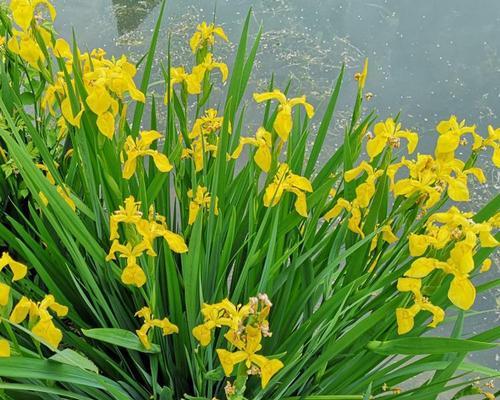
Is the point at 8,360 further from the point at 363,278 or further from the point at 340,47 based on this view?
the point at 340,47

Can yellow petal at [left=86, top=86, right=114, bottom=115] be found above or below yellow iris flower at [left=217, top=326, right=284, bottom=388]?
above

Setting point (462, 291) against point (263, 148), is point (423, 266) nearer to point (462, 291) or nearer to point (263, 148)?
point (462, 291)

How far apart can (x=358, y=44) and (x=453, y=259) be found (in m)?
1.78

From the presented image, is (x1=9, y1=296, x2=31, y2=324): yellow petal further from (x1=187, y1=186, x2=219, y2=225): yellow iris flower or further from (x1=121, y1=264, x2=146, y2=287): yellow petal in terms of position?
(x1=187, y1=186, x2=219, y2=225): yellow iris flower

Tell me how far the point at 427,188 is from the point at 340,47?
1661 mm

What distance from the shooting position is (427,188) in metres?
0.60

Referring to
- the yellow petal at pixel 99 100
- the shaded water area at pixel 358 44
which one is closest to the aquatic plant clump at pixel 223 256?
the yellow petal at pixel 99 100

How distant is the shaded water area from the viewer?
1.97 meters

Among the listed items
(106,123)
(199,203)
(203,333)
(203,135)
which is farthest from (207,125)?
(203,333)

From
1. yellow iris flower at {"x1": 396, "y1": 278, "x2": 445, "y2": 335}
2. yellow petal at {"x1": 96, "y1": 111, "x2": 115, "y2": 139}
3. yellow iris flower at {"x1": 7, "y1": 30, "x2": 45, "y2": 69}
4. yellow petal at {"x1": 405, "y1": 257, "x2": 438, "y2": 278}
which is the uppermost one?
yellow iris flower at {"x1": 7, "y1": 30, "x2": 45, "y2": 69}

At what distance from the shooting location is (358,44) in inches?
85.2

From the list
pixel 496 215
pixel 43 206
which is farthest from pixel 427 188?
pixel 43 206

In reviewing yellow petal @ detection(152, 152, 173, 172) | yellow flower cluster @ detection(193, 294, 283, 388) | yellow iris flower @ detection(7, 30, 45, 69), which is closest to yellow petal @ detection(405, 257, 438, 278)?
yellow flower cluster @ detection(193, 294, 283, 388)

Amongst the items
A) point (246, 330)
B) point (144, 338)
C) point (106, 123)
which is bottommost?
point (144, 338)
